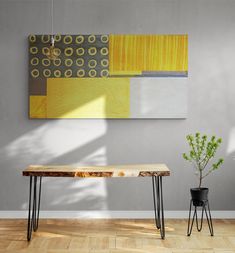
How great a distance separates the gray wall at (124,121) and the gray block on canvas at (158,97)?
0.10m

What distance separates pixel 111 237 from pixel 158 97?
5.66 feet

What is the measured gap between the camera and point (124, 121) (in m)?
5.48

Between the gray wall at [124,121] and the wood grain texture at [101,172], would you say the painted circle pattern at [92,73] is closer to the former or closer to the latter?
the gray wall at [124,121]

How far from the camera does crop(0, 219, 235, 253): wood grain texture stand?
4215 millimetres

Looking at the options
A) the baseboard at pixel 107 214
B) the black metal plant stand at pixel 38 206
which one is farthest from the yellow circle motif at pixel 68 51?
the baseboard at pixel 107 214

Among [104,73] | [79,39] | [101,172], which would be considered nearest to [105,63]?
[104,73]

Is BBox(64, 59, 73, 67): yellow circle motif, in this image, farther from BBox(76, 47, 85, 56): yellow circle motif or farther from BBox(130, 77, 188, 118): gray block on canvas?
BBox(130, 77, 188, 118): gray block on canvas

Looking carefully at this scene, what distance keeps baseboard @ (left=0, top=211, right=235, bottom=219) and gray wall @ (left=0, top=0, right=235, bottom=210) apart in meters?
0.06

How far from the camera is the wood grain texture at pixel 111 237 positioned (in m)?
4.21

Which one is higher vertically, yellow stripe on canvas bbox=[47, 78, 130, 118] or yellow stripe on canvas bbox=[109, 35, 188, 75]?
yellow stripe on canvas bbox=[109, 35, 188, 75]

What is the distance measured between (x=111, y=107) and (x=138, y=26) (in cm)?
100

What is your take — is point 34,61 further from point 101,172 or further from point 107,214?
point 107,214

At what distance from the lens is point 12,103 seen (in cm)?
547

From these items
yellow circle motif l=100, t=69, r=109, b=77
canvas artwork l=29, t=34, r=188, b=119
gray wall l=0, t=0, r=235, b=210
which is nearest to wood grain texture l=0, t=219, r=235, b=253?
gray wall l=0, t=0, r=235, b=210
